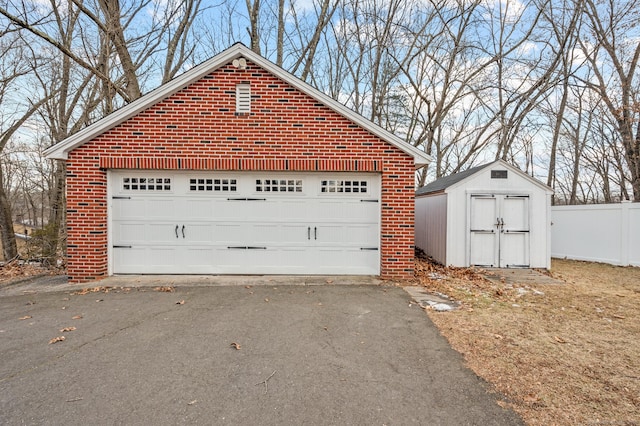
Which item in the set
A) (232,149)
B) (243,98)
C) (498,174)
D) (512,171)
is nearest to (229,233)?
(232,149)

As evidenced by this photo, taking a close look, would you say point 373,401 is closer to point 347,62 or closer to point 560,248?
point 560,248

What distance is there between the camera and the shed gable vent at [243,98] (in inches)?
274

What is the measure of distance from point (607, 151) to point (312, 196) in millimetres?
18588

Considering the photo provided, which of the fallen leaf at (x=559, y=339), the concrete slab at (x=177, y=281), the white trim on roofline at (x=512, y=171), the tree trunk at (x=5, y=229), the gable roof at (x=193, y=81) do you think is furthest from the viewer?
the tree trunk at (x=5, y=229)

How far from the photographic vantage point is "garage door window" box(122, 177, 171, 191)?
7059 millimetres

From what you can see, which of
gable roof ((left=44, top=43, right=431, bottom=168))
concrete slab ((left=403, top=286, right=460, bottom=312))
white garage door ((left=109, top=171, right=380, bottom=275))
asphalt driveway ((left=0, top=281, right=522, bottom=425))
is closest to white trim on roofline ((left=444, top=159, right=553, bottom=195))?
gable roof ((left=44, top=43, right=431, bottom=168))

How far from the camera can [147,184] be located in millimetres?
7090

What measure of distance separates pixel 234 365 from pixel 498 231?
7.72m

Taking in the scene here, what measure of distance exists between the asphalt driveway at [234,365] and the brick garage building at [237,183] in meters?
1.64

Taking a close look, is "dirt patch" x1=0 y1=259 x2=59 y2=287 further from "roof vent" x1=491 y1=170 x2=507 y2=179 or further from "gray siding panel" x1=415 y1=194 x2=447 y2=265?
"roof vent" x1=491 y1=170 x2=507 y2=179

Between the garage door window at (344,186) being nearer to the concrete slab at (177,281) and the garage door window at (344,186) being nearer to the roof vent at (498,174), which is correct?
the concrete slab at (177,281)

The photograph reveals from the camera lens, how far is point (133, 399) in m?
2.84

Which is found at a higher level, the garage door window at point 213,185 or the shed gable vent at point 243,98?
the shed gable vent at point 243,98

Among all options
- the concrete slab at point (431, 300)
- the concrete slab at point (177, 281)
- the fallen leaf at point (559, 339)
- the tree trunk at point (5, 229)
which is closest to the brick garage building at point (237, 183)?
the concrete slab at point (177, 281)
